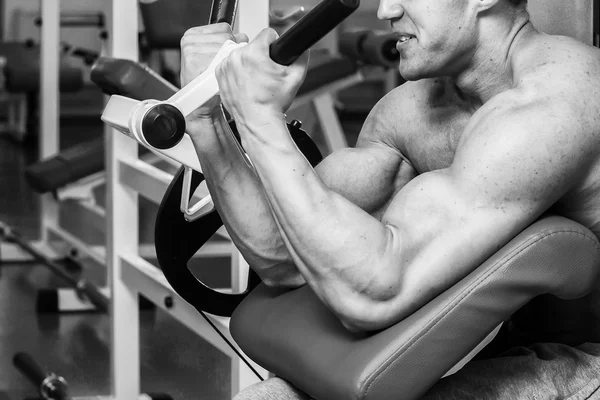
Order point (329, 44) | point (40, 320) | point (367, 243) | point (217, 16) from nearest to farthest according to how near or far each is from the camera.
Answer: point (367, 243)
point (217, 16)
point (40, 320)
point (329, 44)

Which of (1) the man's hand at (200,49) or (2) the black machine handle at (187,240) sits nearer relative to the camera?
(1) the man's hand at (200,49)

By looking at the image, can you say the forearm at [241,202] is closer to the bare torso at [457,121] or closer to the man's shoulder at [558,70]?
the bare torso at [457,121]

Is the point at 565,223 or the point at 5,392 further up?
the point at 565,223

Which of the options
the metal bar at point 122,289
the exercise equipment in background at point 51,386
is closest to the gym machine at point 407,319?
the exercise equipment in background at point 51,386

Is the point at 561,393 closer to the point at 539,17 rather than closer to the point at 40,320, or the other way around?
the point at 539,17

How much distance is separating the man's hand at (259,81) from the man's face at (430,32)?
0.56 ft

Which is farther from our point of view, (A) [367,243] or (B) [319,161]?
(B) [319,161]

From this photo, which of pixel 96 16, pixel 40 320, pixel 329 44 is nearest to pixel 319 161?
pixel 40 320

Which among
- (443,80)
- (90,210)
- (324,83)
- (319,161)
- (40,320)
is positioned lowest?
(40,320)

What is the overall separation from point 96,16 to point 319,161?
4.56 m

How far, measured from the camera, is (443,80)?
1.42m

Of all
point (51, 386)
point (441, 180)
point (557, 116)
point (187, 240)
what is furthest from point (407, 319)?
point (51, 386)

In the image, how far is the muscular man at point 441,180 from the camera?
112 cm

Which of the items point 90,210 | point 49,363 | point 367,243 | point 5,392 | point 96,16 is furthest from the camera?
point 96,16
